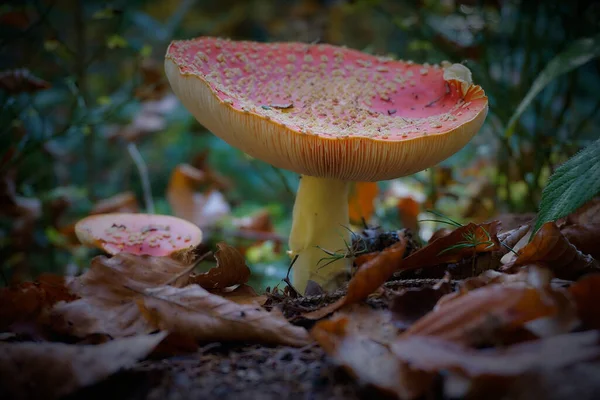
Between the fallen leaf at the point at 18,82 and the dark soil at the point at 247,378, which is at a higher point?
the fallen leaf at the point at 18,82

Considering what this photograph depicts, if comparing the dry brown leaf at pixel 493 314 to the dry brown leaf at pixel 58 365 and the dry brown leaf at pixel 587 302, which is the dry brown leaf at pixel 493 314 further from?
the dry brown leaf at pixel 58 365

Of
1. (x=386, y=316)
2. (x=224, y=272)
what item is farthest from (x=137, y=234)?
(x=386, y=316)

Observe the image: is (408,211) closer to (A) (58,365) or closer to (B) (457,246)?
(B) (457,246)

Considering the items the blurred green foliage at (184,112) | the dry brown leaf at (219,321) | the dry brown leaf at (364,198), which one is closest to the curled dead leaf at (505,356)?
the dry brown leaf at (219,321)

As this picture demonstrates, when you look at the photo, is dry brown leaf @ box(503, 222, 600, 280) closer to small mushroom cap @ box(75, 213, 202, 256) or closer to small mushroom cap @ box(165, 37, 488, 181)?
small mushroom cap @ box(165, 37, 488, 181)

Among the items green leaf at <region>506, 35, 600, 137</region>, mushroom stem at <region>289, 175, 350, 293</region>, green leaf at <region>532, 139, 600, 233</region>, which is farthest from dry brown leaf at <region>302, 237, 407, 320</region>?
green leaf at <region>506, 35, 600, 137</region>

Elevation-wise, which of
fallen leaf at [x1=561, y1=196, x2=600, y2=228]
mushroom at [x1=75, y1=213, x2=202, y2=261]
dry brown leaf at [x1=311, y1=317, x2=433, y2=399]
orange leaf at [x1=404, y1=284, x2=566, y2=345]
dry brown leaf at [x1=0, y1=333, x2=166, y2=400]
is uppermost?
orange leaf at [x1=404, y1=284, x2=566, y2=345]
